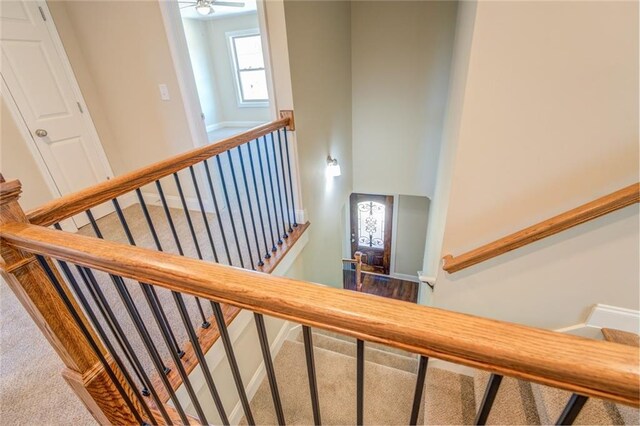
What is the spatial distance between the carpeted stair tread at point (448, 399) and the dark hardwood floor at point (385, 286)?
12.9ft

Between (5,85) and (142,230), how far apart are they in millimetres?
1363

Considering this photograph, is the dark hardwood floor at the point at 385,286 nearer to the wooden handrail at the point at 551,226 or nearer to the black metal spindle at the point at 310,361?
the wooden handrail at the point at 551,226

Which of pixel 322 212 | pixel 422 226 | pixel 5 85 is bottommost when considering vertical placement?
pixel 422 226

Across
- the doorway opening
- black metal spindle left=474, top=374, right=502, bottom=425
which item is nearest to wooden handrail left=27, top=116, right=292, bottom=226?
black metal spindle left=474, top=374, right=502, bottom=425

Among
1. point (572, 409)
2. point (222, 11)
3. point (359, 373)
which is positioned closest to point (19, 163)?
point (359, 373)

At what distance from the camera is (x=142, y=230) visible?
2576 mm

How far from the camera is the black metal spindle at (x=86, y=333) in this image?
85cm

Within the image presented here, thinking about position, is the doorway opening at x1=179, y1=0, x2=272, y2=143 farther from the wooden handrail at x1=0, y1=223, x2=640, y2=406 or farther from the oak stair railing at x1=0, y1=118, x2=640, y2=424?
the wooden handrail at x1=0, y1=223, x2=640, y2=406

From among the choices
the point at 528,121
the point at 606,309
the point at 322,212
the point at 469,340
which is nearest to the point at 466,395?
the point at 606,309

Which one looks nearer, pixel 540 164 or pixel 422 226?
pixel 540 164

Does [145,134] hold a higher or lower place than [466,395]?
higher

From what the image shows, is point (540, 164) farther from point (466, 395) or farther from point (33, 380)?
point (33, 380)

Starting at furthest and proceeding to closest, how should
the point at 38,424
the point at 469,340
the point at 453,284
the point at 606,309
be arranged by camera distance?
the point at 453,284
the point at 606,309
the point at 38,424
the point at 469,340

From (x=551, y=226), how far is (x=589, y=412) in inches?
31.3
